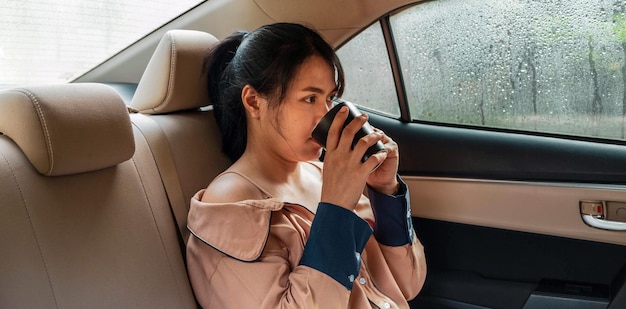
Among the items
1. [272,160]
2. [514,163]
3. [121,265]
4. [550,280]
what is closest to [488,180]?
[514,163]

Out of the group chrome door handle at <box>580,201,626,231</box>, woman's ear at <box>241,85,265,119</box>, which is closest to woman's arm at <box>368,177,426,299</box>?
woman's ear at <box>241,85,265,119</box>

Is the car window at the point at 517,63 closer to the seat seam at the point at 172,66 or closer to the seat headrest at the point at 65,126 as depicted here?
the seat seam at the point at 172,66

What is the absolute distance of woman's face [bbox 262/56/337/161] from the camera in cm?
144

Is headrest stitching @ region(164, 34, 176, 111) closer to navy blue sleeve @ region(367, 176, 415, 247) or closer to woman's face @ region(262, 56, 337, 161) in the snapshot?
woman's face @ region(262, 56, 337, 161)

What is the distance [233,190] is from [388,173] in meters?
0.37

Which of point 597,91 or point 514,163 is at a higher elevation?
point 597,91

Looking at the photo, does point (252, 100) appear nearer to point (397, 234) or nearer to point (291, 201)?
point (291, 201)

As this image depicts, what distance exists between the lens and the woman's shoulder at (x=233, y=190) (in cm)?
138

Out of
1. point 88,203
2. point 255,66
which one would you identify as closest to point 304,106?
point 255,66

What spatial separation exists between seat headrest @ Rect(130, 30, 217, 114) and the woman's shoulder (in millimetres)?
289

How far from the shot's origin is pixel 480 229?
205 cm

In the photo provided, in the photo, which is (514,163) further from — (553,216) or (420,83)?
(420,83)

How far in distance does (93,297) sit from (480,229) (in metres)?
1.23

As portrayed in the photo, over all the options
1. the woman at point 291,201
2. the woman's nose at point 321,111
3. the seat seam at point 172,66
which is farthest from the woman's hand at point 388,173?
the seat seam at point 172,66
